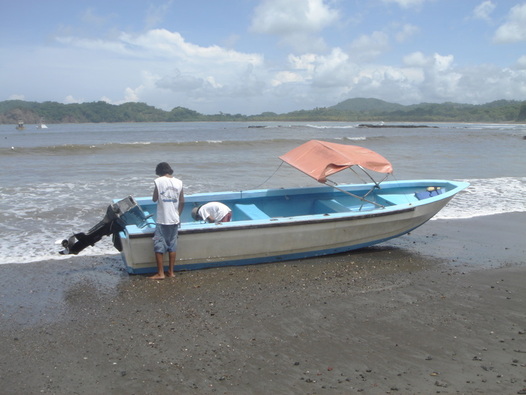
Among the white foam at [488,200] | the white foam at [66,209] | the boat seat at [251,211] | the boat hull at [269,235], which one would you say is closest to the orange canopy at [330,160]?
the boat hull at [269,235]

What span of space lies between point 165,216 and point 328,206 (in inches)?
133

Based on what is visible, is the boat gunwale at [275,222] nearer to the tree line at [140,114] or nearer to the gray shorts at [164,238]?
the gray shorts at [164,238]

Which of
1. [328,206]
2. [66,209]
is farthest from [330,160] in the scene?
[66,209]

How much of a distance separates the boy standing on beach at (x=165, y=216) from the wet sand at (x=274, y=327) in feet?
1.33

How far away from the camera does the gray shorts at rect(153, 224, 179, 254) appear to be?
6.55 meters

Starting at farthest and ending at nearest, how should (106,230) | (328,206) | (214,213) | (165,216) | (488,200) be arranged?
(488,200)
(328,206)
(214,213)
(106,230)
(165,216)

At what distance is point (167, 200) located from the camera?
6562 millimetres

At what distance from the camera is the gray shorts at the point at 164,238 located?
21.5 ft

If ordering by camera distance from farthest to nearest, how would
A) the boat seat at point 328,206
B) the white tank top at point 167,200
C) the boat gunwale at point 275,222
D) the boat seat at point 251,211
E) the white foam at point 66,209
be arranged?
the boat seat at point 328,206 < the white foam at point 66,209 < the boat seat at point 251,211 < the boat gunwale at point 275,222 < the white tank top at point 167,200

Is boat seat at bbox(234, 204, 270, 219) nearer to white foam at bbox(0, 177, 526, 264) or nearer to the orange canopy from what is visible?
the orange canopy

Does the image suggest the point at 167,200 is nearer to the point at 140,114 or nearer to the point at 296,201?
the point at 296,201

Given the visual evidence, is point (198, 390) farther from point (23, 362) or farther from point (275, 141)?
point (275, 141)

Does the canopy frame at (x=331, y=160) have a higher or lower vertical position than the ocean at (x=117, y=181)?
higher

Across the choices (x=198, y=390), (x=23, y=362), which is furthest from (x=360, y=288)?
(x=23, y=362)
